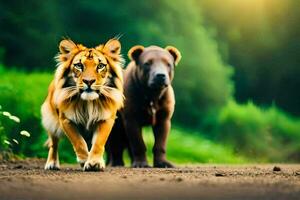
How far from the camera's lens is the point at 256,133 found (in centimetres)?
1207

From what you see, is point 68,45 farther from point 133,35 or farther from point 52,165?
point 133,35

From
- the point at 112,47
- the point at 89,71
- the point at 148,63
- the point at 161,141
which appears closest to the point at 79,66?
the point at 89,71

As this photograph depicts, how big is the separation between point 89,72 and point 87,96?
0.70 ft

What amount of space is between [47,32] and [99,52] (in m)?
4.47

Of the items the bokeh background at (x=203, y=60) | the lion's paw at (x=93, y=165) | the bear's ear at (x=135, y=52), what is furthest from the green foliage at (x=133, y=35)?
the lion's paw at (x=93, y=165)

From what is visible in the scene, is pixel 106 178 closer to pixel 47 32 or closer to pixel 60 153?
pixel 60 153

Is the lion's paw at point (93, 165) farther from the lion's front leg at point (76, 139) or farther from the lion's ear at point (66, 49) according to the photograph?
the lion's ear at point (66, 49)

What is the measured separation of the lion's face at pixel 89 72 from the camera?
742 cm

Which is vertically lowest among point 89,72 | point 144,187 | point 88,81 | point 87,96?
point 144,187

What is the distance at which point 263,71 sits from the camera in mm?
12766

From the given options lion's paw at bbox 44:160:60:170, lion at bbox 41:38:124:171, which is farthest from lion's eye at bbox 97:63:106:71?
lion's paw at bbox 44:160:60:170

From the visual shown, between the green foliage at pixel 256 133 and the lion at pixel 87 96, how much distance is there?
14.2ft

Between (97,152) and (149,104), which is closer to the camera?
(97,152)

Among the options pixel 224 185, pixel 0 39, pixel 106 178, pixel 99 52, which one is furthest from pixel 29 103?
pixel 224 185
